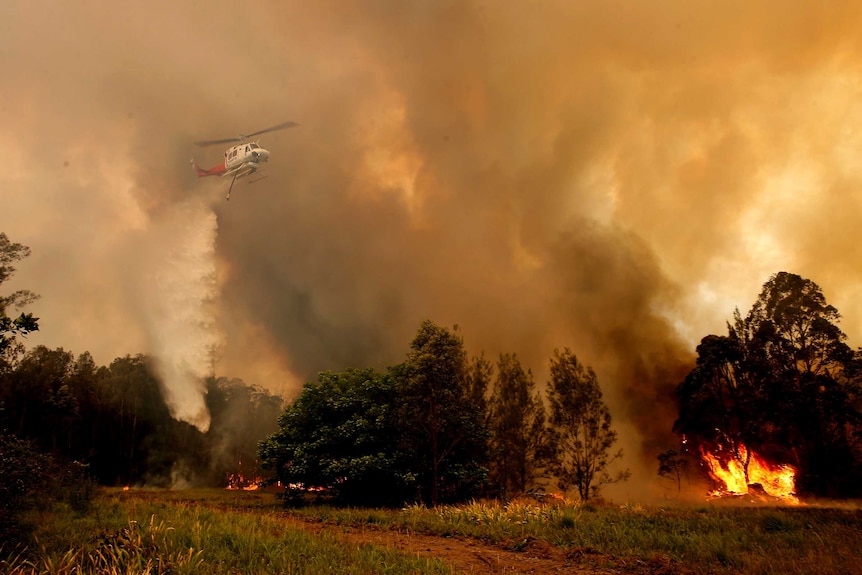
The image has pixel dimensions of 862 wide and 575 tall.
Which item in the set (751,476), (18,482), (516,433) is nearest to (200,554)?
(18,482)

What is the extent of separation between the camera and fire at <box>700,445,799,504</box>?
118 feet

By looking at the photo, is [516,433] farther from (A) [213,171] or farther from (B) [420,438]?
(A) [213,171]

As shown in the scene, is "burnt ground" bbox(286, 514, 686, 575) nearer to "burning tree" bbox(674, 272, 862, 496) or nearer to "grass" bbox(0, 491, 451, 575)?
"grass" bbox(0, 491, 451, 575)

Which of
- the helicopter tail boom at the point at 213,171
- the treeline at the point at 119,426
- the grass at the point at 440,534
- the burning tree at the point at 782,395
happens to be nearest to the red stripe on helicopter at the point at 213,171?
the helicopter tail boom at the point at 213,171

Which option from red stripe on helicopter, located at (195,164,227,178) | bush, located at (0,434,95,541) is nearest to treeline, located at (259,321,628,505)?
bush, located at (0,434,95,541)

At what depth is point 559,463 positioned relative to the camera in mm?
38562

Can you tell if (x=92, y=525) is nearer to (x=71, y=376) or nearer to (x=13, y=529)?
(x=13, y=529)

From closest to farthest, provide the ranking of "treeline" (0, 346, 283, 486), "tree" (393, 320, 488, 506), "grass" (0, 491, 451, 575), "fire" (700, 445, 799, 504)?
"grass" (0, 491, 451, 575)
"tree" (393, 320, 488, 506)
"fire" (700, 445, 799, 504)
"treeline" (0, 346, 283, 486)

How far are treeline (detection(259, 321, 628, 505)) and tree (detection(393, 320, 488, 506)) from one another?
2.6 inches

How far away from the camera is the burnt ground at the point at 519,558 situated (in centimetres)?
1123

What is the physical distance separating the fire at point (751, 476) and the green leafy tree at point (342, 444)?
30106 millimetres

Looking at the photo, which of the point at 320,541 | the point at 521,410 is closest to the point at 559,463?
the point at 521,410

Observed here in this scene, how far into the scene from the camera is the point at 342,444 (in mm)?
32312

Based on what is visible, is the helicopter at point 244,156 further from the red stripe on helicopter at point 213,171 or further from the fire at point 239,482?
the fire at point 239,482
